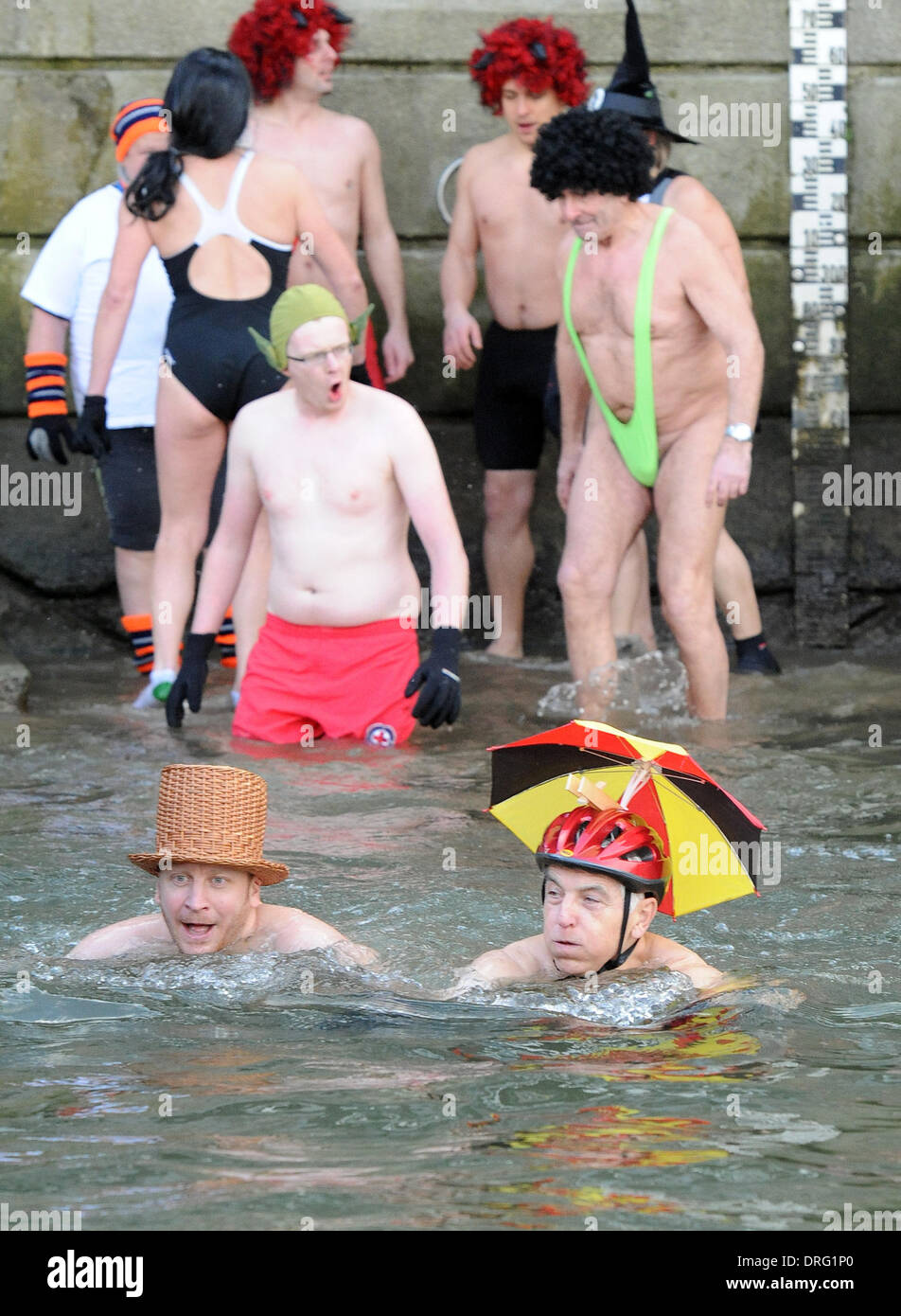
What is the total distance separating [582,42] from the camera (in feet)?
29.2

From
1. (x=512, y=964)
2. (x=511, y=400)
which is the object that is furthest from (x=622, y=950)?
(x=511, y=400)

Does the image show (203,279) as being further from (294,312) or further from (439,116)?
(439,116)

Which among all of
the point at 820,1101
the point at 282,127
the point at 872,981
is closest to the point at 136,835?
the point at 872,981

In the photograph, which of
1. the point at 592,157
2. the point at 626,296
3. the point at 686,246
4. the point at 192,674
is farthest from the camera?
the point at 192,674

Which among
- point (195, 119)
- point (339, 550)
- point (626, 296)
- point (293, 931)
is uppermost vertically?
point (195, 119)

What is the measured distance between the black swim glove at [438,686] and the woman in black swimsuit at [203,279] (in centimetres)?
100

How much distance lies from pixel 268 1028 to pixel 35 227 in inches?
226

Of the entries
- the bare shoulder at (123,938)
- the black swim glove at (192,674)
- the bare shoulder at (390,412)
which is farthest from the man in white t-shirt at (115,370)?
the bare shoulder at (123,938)

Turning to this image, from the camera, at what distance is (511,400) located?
27.7ft

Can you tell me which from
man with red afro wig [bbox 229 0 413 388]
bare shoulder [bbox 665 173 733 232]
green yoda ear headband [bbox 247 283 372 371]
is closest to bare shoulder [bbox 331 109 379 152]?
man with red afro wig [bbox 229 0 413 388]

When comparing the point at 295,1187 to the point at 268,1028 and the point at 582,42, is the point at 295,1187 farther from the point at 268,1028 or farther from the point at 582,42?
the point at 582,42

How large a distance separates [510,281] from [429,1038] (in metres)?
4.97

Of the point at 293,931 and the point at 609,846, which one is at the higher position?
the point at 609,846
